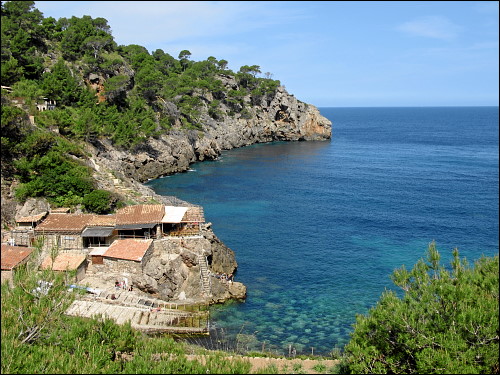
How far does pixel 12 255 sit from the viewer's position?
91.8ft

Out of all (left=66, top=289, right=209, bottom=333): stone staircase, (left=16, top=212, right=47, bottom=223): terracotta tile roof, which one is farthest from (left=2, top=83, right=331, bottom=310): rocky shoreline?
(left=66, top=289, right=209, bottom=333): stone staircase

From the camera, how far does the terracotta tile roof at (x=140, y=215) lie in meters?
33.0

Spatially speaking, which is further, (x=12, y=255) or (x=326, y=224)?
(x=326, y=224)

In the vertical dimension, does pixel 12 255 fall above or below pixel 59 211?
below

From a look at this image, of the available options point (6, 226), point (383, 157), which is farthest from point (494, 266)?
point (383, 157)

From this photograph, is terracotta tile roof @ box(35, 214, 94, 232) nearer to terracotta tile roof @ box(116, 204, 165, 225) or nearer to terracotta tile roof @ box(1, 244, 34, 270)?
terracotta tile roof @ box(116, 204, 165, 225)

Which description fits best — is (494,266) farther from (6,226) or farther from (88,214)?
(6,226)

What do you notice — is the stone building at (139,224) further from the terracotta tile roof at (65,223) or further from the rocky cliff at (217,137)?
the rocky cliff at (217,137)

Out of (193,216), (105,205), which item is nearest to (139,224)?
(193,216)

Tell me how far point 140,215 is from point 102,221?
2891mm

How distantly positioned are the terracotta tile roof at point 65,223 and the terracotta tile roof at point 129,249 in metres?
2.99

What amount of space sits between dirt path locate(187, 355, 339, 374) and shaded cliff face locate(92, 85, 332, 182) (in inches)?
1425

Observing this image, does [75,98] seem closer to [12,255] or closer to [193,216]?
[193,216]

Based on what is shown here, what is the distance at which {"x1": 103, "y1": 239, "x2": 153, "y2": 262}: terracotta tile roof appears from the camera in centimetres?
3022
